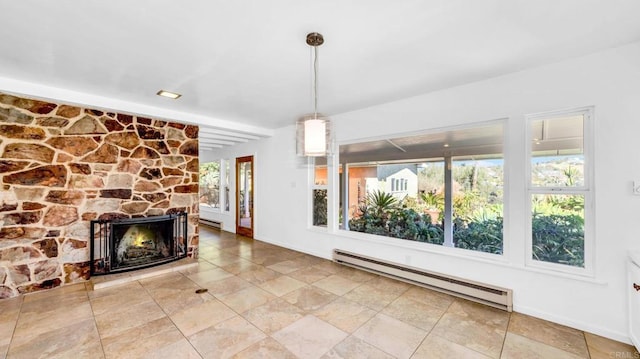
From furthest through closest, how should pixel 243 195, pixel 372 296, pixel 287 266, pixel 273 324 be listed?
1. pixel 243 195
2. pixel 287 266
3. pixel 372 296
4. pixel 273 324

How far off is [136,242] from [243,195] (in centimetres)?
308

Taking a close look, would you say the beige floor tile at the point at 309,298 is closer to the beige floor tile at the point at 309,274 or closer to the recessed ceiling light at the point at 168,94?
the beige floor tile at the point at 309,274

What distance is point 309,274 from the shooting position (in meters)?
4.08

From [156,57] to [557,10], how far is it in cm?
332

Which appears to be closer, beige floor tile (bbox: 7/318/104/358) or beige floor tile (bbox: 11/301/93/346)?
beige floor tile (bbox: 7/318/104/358)

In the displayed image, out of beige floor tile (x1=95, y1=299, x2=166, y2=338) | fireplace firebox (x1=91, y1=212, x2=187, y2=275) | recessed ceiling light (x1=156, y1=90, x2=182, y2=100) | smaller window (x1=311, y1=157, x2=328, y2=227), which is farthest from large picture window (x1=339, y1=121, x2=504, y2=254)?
beige floor tile (x1=95, y1=299, x2=166, y2=338)

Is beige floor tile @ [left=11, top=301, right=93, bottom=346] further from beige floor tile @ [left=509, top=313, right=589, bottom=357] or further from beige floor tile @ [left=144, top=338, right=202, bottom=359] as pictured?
beige floor tile @ [left=509, top=313, right=589, bottom=357]

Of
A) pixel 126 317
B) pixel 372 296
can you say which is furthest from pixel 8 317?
pixel 372 296

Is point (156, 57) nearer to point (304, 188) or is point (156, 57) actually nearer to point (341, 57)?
point (341, 57)

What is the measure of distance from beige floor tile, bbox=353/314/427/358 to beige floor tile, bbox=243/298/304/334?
702mm

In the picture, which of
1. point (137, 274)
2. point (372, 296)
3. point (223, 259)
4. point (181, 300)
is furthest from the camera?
point (223, 259)

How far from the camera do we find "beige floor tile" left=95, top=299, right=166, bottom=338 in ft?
8.46

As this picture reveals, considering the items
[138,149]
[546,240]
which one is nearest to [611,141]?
[546,240]

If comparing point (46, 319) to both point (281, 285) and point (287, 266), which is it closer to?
point (281, 285)
